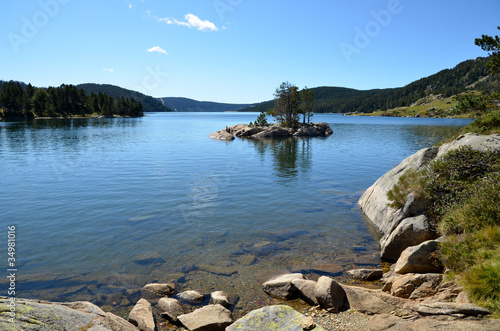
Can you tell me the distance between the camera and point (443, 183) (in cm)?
1348

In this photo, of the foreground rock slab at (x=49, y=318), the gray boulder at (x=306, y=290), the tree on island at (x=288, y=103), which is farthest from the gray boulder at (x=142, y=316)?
the tree on island at (x=288, y=103)

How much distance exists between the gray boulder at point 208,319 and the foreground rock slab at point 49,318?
2.06 m

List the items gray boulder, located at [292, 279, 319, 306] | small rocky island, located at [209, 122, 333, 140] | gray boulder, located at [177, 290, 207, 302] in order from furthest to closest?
small rocky island, located at [209, 122, 333, 140], gray boulder, located at [177, 290, 207, 302], gray boulder, located at [292, 279, 319, 306]

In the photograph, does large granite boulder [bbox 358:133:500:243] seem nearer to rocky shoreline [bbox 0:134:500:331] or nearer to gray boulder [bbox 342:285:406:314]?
rocky shoreline [bbox 0:134:500:331]

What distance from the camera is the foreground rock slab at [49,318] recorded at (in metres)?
5.51

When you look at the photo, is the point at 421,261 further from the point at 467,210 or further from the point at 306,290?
the point at 306,290

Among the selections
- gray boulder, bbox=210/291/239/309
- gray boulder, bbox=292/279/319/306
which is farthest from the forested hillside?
gray boulder, bbox=292/279/319/306

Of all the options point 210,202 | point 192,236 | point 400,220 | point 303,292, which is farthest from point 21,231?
point 400,220

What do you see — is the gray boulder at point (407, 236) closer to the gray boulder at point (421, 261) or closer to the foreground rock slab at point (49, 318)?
the gray boulder at point (421, 261)

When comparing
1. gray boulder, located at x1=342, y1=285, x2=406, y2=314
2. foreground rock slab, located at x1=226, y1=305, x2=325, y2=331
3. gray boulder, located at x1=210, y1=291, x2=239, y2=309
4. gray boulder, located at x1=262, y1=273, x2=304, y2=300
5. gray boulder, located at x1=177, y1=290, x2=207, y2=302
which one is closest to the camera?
foreground rock slab, located at x1=226, y1=305, x2=325, y2=331

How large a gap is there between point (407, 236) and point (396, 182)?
15.6ft

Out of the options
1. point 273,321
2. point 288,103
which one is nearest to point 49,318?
point 273,321

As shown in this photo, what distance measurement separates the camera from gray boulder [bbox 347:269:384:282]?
11422mm

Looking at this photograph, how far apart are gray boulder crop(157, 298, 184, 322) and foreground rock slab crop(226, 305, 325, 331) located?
2.28 m
